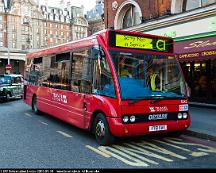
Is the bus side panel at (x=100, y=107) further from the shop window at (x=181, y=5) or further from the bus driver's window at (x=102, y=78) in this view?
the shop window at (x=181, y=5)

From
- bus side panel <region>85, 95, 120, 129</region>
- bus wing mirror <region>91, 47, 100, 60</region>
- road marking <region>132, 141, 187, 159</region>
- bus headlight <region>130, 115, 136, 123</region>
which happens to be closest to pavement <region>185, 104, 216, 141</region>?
road marking <region>132, 141, 187, 159</region>

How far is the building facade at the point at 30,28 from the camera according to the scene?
3118 inches

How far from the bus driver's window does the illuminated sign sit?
17.9 inches

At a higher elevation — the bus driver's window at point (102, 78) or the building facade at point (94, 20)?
the building facade at point (94, 20)

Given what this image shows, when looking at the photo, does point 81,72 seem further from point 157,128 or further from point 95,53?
point 157,128

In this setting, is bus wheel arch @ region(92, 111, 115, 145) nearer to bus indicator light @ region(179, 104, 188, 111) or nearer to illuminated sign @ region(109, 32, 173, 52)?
illuminated sign @ region(109, 32, 173, 52)

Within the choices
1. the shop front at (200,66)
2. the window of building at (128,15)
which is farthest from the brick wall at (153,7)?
the shop front at (200,66)

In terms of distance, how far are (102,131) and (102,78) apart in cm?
126

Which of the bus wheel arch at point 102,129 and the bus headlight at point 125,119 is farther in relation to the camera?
the bus wheel arch at point 102,129

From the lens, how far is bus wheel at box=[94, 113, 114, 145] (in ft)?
23.1

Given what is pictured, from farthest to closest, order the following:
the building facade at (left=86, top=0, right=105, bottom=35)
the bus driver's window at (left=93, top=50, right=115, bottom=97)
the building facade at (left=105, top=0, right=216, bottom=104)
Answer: the building facade at (left=86, top=0, right=105, bottom=35) → the building facade at (left=105, top=0, right=216, bottom=104) → the bus driver's window at (left=93, top=50, right=115, bottom=97)

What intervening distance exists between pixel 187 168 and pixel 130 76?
8.36 ft

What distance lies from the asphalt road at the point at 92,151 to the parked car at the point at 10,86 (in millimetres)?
10477

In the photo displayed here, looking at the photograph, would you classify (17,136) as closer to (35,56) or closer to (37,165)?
(37,165)
